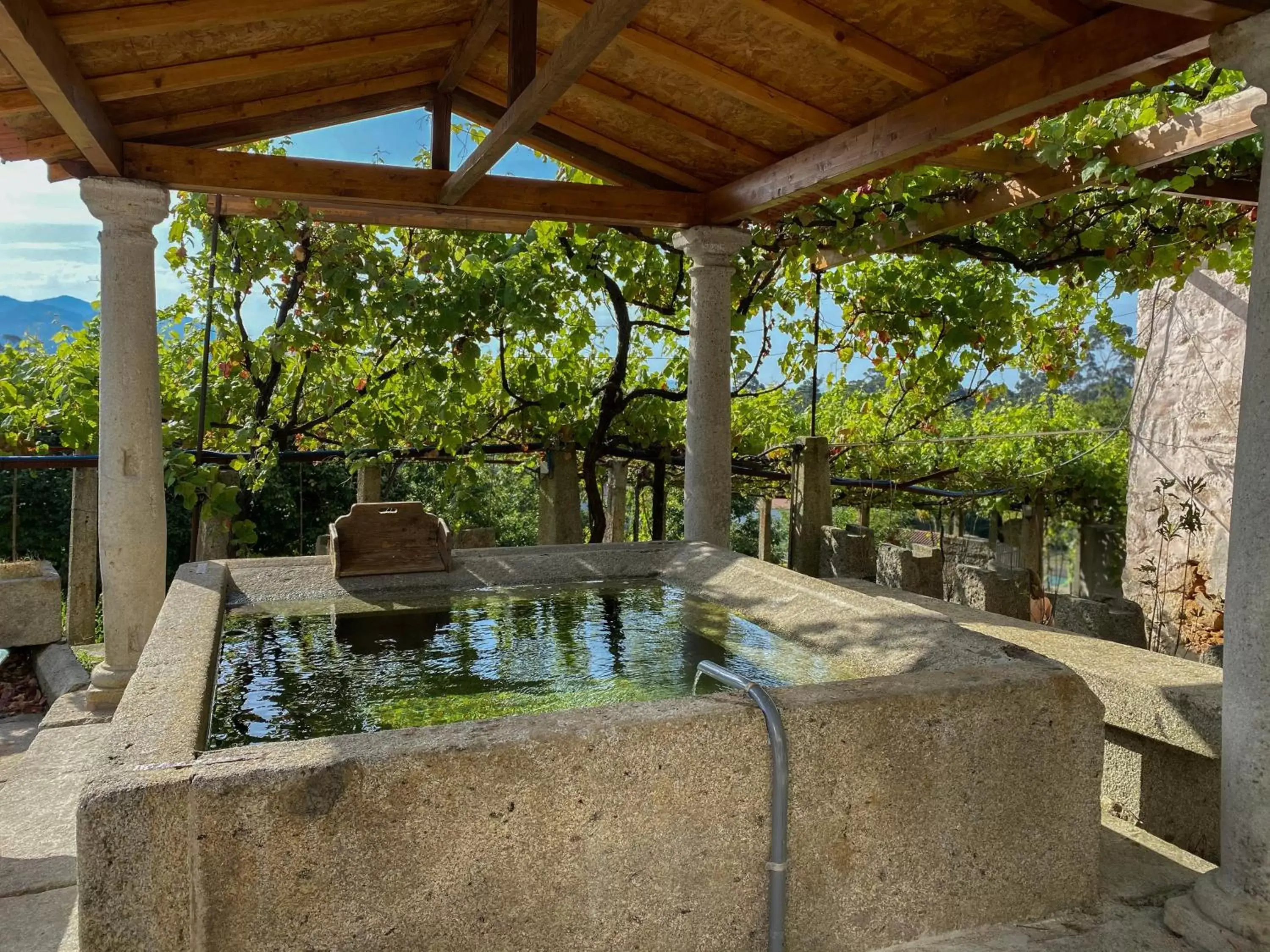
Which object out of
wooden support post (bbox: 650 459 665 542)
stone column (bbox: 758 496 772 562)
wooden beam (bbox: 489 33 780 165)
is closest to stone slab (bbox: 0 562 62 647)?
wooden support post (bbox: 650 459 665 542)

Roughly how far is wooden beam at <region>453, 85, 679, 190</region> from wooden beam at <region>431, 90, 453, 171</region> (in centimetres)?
14

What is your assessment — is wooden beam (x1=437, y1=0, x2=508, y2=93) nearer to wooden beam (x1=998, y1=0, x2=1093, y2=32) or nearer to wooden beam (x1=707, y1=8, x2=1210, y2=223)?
wooden beam (x1=707, y1=8, x2=1210, y2=223)

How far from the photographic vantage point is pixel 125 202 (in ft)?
13.3

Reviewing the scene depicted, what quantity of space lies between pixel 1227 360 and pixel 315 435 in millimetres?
6205

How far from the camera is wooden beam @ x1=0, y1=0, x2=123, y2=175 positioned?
275cm

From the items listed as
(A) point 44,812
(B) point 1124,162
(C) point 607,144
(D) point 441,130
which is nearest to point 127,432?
(A) point 44,812

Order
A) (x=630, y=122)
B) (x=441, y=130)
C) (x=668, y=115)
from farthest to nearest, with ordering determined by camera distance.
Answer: (x=441, y=130), (x=630, y=122), (x=668, y=115)

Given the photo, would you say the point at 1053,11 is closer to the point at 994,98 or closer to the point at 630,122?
the point at 994,98

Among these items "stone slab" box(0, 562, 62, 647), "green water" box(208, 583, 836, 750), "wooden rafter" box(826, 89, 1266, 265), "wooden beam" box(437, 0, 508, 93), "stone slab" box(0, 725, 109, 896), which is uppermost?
"wooden beam" box(437, 0, 508, 93)

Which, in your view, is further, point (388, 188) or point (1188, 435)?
point (1188, 435)

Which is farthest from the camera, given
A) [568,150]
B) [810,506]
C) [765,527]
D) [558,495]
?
[765,527]

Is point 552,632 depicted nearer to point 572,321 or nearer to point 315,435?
point 572,321

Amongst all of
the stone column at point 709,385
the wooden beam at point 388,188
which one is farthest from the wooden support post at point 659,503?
the wooden beam at point 388,188

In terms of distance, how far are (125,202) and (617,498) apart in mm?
3618
